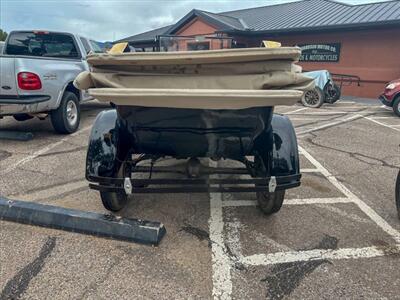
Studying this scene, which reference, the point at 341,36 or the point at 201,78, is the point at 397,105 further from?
the point at 201,78

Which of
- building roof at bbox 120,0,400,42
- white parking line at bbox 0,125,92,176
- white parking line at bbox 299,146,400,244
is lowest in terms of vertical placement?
white parking line at bbox 299,146,400,244

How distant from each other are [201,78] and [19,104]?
4.15 metres

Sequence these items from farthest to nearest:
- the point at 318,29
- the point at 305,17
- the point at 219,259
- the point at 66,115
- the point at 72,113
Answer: the point at 305,17, the point at 318,29, the point at 72,113, the point at 66,115, the point at 219,259

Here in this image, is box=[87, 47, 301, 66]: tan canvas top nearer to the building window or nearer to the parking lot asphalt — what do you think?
the parking lot asphalt

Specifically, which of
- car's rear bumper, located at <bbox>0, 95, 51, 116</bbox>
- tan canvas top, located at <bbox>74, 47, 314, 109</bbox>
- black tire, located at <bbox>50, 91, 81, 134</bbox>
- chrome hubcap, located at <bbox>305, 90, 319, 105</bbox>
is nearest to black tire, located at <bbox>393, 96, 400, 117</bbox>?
chrome hubcap, located at <bbox>305, 90, 319, 105</bbox>

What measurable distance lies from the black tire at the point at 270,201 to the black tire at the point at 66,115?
454 centimetres

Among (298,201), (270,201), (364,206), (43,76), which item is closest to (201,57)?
(270,201)

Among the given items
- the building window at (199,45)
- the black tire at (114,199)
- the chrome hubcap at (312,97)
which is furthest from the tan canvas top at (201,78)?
the chrome hubcap at (312,97)

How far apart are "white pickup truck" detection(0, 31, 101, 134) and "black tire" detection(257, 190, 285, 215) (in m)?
4.37

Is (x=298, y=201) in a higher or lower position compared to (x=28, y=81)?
lower

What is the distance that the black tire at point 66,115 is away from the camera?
6008mm

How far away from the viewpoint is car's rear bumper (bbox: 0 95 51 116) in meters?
5.14

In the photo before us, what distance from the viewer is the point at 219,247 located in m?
2.73

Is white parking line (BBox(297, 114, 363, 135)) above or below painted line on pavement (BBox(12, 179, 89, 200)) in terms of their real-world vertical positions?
above
